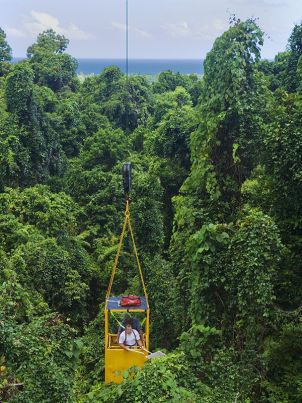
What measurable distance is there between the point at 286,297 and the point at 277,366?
3.21 feet

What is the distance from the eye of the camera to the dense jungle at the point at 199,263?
6.05 meters

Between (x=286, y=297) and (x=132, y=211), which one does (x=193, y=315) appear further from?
(x=132, y=211)

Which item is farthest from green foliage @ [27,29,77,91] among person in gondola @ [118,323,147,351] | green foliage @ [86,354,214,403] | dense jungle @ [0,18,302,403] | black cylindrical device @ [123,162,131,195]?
green foliage @ [86,354,214,403]

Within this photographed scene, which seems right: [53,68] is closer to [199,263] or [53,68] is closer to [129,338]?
[129,338]

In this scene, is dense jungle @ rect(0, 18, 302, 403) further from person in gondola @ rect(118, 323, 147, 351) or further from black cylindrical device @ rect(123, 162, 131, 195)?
black cylindrical device @ rect(123, 162, 131, 195)

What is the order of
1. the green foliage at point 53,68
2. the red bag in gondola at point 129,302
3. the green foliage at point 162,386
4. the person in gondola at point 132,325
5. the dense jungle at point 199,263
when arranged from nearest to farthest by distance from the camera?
the green foliage at point 162,386, the dense jungle at point 199,263, the red bag in gondola at point 129,302, the person in gondola at point 132,325, the green foliage at point 53,68

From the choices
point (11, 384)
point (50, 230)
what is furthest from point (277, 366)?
point (50, 230)

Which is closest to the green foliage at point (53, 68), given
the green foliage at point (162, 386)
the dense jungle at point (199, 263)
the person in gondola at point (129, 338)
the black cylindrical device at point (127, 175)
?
the dense jungle at point (199, 263)

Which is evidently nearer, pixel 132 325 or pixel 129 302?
pixel 129 302

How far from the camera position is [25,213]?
14250 millimetres

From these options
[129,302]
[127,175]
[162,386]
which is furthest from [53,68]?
[162,386]

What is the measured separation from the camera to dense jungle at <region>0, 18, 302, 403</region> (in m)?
6.05

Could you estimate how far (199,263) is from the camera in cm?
700

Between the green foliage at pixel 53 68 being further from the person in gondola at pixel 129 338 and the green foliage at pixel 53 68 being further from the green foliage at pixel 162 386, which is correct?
the green foliage at pixel 162 386
